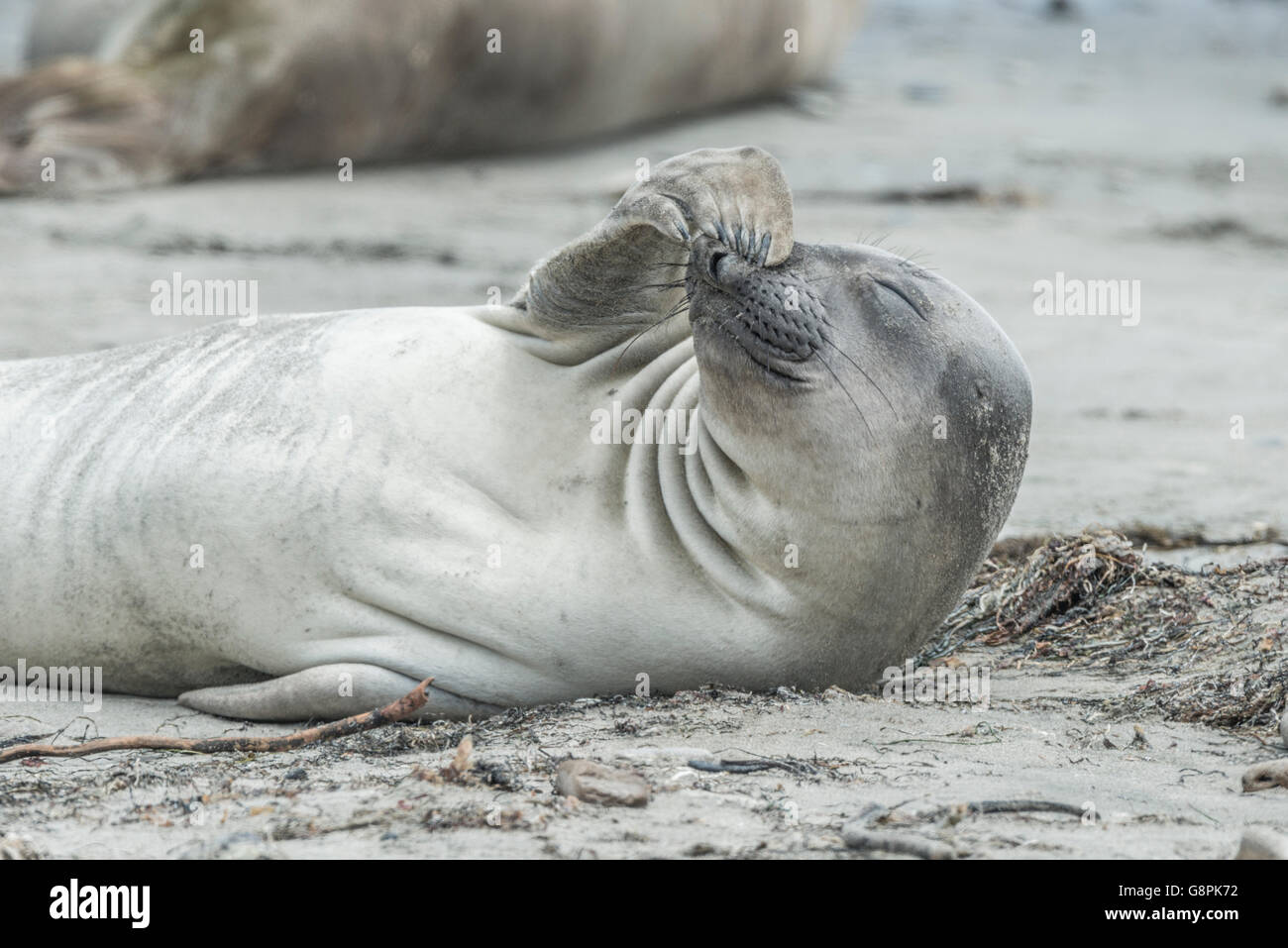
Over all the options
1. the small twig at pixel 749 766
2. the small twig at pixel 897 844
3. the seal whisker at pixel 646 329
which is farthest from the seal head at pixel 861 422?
the small twig at pixel 897 844

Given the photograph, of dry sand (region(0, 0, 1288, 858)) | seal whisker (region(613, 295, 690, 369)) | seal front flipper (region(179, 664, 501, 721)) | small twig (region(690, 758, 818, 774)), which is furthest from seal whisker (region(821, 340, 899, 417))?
seal front flipper (region(179, 664, 501, 721))

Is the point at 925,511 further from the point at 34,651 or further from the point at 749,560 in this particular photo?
the point at 34,651

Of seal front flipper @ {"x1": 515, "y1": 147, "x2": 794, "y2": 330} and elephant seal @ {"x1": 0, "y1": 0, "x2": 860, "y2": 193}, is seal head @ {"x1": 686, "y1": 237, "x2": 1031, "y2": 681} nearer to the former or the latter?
seal front flipper @ {"x1": 515, "y1": 147, "x2": 794, "y2": 330}

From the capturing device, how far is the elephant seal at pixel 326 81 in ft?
25.0

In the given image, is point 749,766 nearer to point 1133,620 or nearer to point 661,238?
point 661,238

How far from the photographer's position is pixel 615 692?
321cm

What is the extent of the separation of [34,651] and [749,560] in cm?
139

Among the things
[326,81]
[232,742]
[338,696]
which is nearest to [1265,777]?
[338,696]

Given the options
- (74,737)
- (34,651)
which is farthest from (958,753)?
(34,651)

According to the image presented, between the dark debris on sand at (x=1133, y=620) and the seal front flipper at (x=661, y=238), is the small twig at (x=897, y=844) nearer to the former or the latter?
the dark debris on sand at (x=1133, y=620)

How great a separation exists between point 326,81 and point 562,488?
5.19 metres

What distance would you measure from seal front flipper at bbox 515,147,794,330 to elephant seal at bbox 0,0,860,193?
15.5 feet

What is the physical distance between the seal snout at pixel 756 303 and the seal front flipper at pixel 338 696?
2.60 feet

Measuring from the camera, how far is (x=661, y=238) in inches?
129
